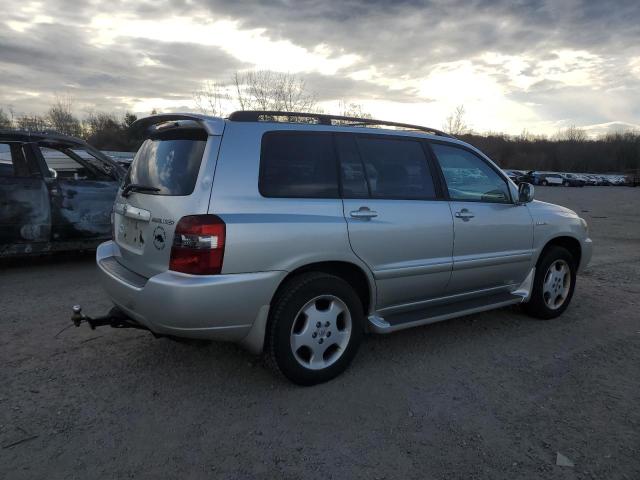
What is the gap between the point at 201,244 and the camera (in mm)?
2740

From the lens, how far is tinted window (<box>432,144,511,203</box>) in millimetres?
4000

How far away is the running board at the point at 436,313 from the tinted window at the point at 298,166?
40.0 inches

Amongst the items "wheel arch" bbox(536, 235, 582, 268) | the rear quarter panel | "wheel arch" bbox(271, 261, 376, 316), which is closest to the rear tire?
"wheel arch" bbox(536, 235, 582, 268)

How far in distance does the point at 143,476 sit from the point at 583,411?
2.63m

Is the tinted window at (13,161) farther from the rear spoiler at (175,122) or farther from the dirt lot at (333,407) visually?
the rear spoiler at (175,122)

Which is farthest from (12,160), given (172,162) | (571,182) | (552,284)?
(571,182)

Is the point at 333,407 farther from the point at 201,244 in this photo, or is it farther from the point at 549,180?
the point at 549,180

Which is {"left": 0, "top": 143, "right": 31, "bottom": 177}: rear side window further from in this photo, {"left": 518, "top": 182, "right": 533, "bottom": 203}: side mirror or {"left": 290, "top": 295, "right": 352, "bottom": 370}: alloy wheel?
{"left": 518, "top": 182, "right": 533, "bottom": 203}: side mirror

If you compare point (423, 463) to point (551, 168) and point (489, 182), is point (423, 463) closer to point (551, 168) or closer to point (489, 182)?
point (489, 182)

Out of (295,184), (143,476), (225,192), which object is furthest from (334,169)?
(143,476)

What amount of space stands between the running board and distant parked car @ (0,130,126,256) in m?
4.67

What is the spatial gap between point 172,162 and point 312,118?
1.05m

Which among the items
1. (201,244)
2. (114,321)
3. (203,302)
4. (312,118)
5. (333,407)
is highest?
(312,118)

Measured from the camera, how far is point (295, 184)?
3.14m
